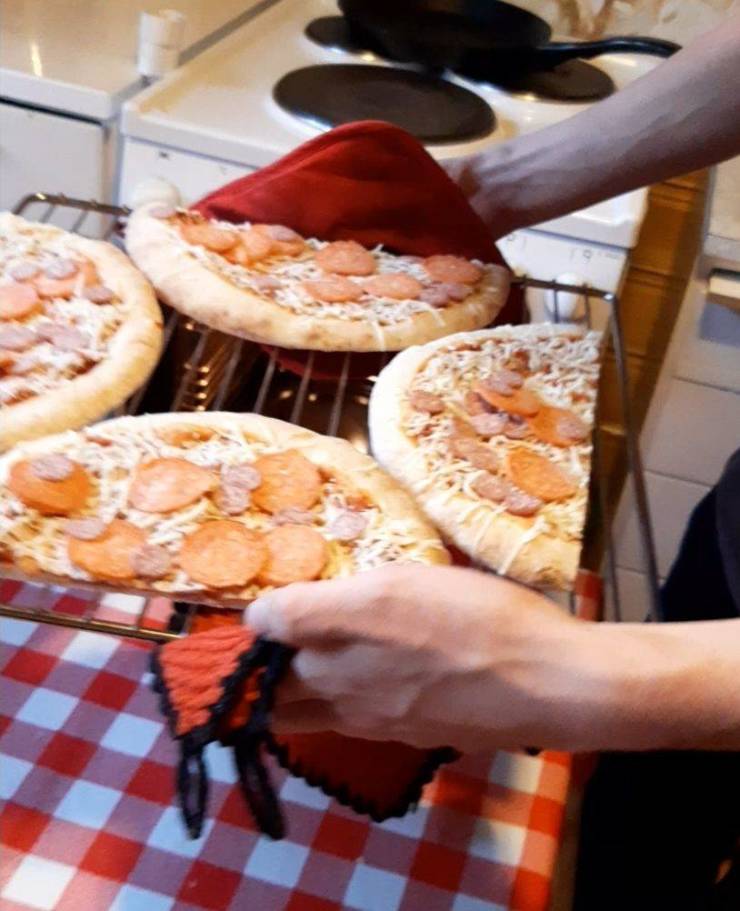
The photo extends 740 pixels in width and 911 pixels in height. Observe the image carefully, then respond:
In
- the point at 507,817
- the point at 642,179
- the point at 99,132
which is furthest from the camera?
the point at 99,132

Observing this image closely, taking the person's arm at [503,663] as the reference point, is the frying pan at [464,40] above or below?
above

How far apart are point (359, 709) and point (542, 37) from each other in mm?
1271

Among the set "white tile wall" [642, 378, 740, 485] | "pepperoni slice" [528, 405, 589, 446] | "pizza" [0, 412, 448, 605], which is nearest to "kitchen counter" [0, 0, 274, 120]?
"pizza" [0, 412, 448, 605]

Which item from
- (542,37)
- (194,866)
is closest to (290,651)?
(194,866)

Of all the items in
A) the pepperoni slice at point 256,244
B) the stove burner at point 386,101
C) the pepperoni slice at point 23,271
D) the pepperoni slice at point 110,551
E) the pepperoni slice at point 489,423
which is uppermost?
the stove burner at point 386,101

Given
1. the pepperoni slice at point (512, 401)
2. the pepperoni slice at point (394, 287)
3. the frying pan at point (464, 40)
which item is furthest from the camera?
the frying pan at point (464, 40)

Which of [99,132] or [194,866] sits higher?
[99,132]

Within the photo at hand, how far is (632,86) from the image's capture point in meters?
0.86

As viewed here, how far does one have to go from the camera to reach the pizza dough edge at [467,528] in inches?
29.6

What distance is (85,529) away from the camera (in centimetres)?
68

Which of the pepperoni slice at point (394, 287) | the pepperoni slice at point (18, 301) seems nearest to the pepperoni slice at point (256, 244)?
the pepperoni slice at point (394, 287)

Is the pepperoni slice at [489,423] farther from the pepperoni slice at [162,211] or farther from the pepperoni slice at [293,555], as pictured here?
the pepperoni slice at [162,211]

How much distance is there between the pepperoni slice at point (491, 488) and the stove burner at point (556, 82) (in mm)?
823

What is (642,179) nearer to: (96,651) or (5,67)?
(96,651)
